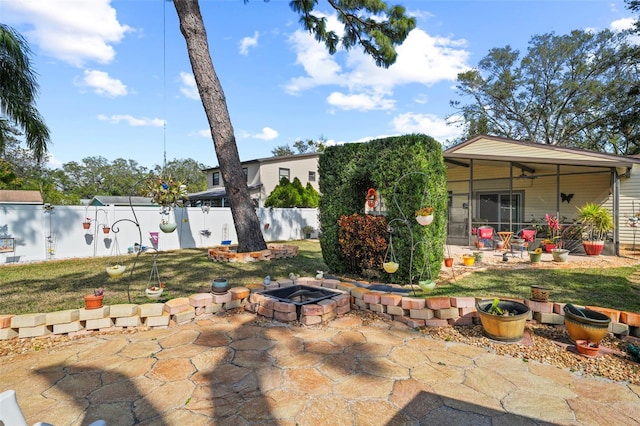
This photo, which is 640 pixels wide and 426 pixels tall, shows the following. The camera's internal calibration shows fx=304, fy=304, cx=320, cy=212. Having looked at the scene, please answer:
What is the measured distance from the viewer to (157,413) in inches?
76.4

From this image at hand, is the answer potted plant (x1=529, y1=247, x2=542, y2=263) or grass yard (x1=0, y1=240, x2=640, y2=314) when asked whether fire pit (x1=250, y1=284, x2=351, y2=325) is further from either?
potted plant (x1=529, y1=247, x2=542, y2=263)

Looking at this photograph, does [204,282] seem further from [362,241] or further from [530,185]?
[530,185]

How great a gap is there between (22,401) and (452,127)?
27885 mm

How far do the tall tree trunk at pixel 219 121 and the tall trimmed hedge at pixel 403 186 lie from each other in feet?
10.1

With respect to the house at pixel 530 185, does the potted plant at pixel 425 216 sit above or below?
below

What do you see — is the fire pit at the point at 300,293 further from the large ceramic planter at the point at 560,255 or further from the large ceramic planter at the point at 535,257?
the large ceramic planter at the point at 560,255

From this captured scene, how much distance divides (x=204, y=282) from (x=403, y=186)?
3.93 m

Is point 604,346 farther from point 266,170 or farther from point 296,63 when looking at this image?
A: point 266,170

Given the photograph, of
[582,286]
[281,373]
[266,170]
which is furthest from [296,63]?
[281,373]

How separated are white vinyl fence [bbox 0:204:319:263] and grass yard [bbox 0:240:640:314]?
88cm

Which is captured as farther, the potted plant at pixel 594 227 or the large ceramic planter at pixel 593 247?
the potted plant at pixel 594 227

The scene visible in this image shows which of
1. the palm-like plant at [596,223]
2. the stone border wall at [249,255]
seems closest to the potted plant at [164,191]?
the stone border wall at [249,255]

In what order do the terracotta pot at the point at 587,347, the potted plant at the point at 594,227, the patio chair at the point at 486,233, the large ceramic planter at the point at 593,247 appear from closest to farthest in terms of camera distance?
1. the terracotta pot at the point at 587,347
2. the large ceramic planter at the point at 593,247
3. the potted plant at the point at 594,227
4. the patio chair at the point at 486,233

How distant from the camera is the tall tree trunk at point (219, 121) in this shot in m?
7.42
